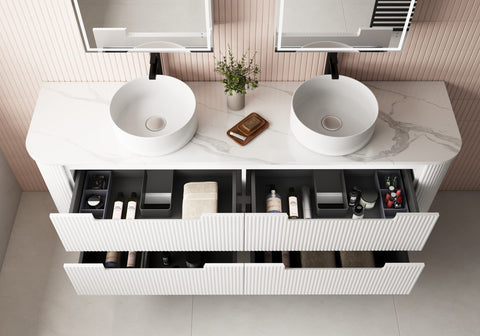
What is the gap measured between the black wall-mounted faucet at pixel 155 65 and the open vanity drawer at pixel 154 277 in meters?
0.76

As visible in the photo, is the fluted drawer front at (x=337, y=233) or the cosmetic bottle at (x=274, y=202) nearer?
the fluted drawer front at (x=337, y=233)

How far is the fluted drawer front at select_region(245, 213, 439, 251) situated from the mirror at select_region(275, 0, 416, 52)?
25.6 inches

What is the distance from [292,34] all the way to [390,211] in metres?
0.79

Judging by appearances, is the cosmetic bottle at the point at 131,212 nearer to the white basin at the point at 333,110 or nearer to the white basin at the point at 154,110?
the white basin at the point at 154,110

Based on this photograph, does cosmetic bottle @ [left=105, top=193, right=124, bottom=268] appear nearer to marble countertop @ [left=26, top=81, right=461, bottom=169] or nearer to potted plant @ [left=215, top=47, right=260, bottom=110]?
marble countertop @ [left=26, top=81, right=461, bottom=169]

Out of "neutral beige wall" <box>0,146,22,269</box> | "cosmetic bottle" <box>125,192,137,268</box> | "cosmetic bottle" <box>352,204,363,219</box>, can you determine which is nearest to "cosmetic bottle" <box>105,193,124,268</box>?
"cosmetic bottle" <box>125,192,137,268</box>

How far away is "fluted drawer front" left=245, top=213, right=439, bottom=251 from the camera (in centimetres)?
183

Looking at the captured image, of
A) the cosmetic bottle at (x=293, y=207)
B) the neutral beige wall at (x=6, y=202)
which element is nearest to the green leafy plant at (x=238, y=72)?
the cosmetic bottle at (x=293, y=207)

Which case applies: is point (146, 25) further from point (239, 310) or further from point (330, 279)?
point (239, 310)

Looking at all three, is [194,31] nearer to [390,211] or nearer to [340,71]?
[340,71]

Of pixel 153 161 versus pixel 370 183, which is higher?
pixel 153 161

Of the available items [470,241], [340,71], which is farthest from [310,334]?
[340,71]

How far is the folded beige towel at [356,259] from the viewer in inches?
83.1

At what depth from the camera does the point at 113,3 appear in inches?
71.2
